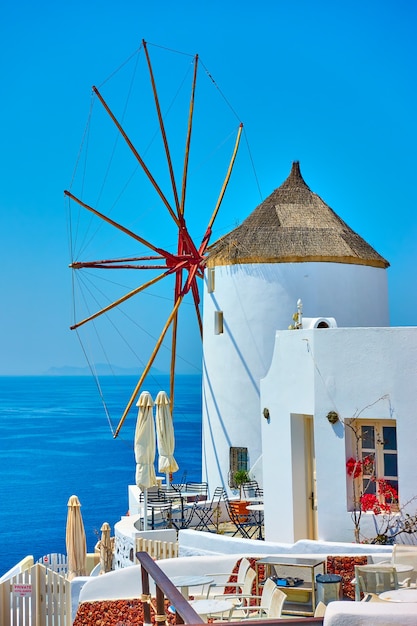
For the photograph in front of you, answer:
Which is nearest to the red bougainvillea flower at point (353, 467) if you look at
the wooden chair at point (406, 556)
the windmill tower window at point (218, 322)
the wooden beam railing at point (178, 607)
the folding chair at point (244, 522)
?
the wooden chair at point (406, 556)

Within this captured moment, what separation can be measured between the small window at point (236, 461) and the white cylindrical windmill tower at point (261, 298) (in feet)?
0.08

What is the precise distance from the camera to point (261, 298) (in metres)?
21.7

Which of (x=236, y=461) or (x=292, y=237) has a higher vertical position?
(x=292, y=237)

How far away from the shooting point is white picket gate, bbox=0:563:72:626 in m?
11.7

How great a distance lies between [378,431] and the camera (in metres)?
14.1

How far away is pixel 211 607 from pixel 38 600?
289 cm

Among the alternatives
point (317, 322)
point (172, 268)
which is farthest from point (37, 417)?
point (317, 322)

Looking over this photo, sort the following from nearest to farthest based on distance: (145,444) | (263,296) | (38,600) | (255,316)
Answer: (38,600), (145,444), (263,296), (255,316)

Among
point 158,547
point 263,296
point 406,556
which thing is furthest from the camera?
point 263,296

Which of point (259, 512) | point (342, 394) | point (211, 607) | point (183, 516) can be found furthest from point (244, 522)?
point (211, 607)

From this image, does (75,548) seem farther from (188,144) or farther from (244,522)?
(188,144)

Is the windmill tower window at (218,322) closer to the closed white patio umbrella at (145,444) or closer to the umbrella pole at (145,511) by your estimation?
the closed white patio umbrella at (145,444)

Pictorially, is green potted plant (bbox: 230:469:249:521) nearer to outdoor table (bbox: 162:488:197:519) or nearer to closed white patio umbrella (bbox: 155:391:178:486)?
outdoor table (bbox: 162:488:197:519)

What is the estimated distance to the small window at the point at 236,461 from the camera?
21.7m
